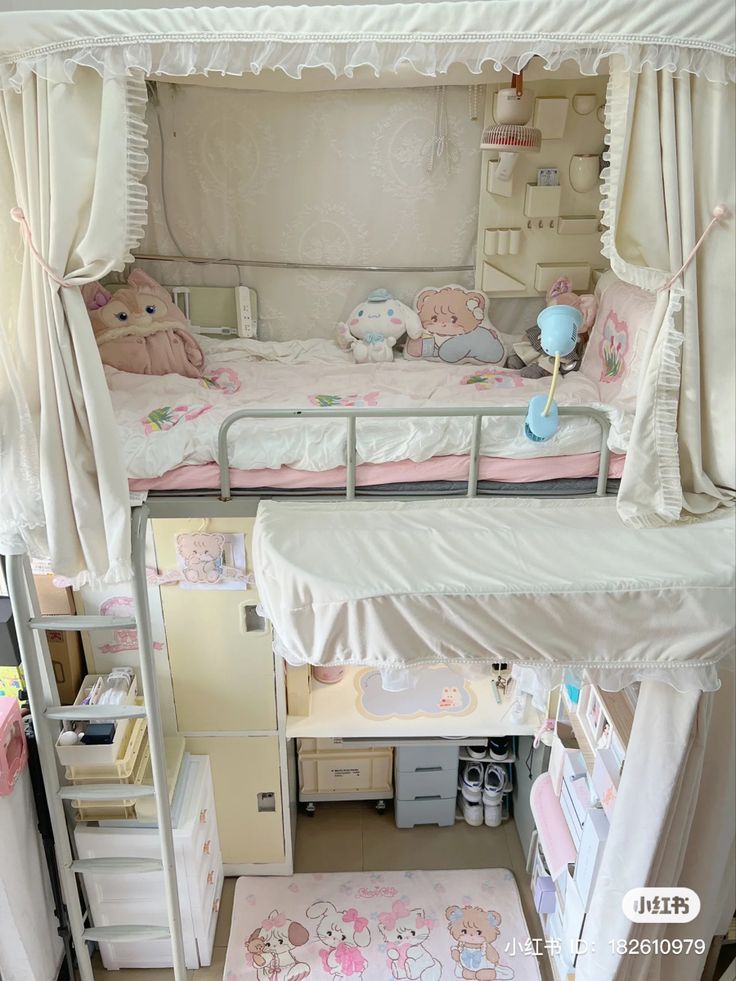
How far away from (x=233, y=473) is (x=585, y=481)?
38.8 inches

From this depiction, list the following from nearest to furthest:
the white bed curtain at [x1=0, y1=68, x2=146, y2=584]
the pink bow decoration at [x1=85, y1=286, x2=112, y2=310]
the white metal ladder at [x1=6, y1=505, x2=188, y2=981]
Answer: the white bed curtain at [x1=0, y1=68, x2=146, y2=584] → the white metal ladder at [x1=6, y1=505, x2=188, y2=981] → the pink bow decoration at [x1=85, y1=286, x2=112, y2=310]

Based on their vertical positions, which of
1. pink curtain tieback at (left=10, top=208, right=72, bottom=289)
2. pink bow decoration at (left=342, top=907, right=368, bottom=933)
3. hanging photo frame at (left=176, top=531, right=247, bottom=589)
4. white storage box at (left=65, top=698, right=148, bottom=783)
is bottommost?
pink bow decoration at (left=342, top=907, right=368, bottom=933)

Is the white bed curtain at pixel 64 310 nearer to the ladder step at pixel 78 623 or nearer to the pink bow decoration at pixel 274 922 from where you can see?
the ladder step at pixel 78 623

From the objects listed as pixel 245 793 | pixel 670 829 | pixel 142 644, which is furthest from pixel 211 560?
pixel 670 829

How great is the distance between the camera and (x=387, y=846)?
12.2 feet

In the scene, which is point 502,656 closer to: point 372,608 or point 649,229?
point 372,608

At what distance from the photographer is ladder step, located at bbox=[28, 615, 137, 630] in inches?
93.6

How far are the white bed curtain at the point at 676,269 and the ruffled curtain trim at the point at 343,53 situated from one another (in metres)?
0.06

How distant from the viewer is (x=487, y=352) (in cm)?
321

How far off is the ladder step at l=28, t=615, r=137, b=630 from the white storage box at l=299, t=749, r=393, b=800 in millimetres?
1610

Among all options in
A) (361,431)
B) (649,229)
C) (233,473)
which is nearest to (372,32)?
(649,229)

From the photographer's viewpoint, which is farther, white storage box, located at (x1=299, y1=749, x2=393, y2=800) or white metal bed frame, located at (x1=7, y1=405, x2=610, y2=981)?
white storage box, located at (x1=299, y1=749, x2=393, y2=800)

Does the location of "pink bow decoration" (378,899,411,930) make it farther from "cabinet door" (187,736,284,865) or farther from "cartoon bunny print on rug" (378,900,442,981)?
"cabinet door" (187,736,284,865)

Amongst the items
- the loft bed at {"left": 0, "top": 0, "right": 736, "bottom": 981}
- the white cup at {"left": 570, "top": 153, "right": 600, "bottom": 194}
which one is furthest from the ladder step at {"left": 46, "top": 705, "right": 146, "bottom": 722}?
the white cup at {"left": 570, "top": 153, "right": 600, "bottom": 194}
